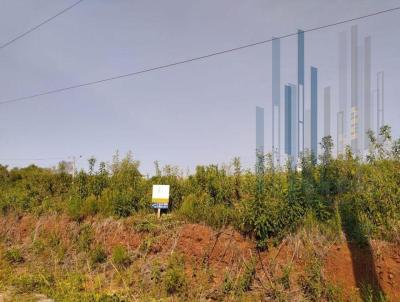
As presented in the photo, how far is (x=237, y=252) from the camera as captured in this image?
6676mm

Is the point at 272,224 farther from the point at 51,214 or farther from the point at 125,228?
the point at 51,214

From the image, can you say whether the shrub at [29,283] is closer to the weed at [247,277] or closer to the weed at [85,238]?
the weed at [85,238]

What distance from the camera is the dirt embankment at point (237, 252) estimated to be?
17.7 feet

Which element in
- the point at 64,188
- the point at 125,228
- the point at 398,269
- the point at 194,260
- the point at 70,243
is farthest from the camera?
the point at 64,188

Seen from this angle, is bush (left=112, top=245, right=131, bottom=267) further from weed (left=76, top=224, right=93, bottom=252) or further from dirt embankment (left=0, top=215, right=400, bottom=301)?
weed (left=76, top=224, right=93, bottom=252)

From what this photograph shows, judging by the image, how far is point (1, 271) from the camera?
8.21 meters

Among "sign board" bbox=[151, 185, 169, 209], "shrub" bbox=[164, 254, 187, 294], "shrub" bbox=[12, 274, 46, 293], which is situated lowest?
"shrub" bbox=[12, 274, 46, 293]

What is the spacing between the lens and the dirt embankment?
17.7ft

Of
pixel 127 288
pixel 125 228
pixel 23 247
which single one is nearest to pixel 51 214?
pixel 23 247

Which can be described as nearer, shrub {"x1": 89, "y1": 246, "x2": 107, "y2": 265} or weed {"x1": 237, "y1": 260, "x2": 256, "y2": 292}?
weed {"x1": 237, "y1": 260, "x2": 256, "y2": 292}

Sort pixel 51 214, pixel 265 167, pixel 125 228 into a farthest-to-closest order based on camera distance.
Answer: pixel 51 214 < pixel 125 228 < pixel 265 167

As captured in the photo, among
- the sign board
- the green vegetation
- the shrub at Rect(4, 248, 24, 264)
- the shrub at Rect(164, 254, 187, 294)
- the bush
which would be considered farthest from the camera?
the shrub at Rect(4, 248, 24, 264)

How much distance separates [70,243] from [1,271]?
1692 millimetres

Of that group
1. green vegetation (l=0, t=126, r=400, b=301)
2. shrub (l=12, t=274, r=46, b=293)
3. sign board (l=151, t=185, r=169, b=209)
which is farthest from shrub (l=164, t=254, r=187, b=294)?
shrub (l=12, t=274, r=46, b=293)
